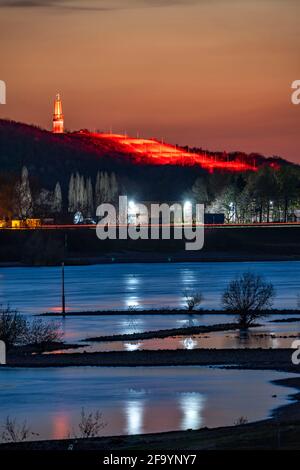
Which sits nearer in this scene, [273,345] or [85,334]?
[273,345]

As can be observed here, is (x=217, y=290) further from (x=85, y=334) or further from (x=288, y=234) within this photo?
(x=288, y=234)

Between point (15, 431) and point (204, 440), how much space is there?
203 inches

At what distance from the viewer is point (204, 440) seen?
79.2 feet

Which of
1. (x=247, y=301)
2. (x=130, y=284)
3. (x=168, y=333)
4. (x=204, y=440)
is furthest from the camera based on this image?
(x=130, y=284)

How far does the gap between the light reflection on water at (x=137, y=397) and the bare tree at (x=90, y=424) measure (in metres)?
0.16

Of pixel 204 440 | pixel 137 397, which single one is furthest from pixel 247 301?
pixel 204 440

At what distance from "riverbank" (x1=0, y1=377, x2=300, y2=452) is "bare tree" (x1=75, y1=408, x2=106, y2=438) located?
895 mm

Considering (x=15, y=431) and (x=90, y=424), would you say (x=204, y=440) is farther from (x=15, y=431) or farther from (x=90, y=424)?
(x=15, y=431)

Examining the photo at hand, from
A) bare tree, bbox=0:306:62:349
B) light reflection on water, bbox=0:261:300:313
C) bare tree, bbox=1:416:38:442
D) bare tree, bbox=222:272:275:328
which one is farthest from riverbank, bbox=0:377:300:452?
light reflection on water, bbox=0:261:300:313

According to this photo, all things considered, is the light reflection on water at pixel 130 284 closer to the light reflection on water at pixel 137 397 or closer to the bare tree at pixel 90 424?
the light reflection on water at pixel 137 397

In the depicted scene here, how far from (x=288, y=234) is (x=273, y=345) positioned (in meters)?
115

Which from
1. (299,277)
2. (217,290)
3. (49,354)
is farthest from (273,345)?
(299,277)

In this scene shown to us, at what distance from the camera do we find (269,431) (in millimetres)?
24547

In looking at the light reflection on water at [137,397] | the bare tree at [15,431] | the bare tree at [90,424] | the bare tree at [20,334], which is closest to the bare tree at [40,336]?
the bare tree at [20,334]
